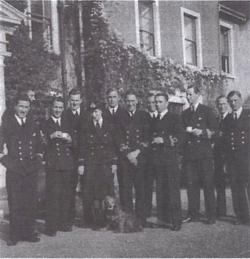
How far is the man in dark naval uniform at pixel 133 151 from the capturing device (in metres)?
6.25

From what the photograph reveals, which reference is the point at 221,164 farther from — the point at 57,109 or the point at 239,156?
the point at 57,109

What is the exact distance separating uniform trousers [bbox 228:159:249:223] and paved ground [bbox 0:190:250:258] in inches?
9.0

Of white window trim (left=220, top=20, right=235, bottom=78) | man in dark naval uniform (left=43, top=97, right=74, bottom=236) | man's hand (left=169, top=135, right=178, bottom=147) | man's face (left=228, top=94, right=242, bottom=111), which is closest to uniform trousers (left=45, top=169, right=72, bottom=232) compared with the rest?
man in dark naval uniform (left=43, top=97, right=74, bottom=236)

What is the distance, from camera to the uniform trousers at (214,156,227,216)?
6633mm

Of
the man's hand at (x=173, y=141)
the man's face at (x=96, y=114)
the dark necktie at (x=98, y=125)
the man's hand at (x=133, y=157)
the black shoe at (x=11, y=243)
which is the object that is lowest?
the black shoe at (x=11, y=243)

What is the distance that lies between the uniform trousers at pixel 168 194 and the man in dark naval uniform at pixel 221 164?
30.7 inches

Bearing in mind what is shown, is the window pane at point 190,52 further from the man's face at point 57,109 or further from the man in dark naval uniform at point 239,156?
the man's face at point 57,109

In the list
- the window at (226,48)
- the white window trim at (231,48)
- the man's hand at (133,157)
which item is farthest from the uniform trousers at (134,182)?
the window at (226,48)

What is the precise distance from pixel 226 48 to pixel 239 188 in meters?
11.2

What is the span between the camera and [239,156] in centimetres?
638

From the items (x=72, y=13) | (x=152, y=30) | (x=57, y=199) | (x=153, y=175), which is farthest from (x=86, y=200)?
(x=152, y=30)

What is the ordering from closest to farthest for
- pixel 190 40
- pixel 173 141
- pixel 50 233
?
pixel 50 233 → pixel 173 141 → pixel 190 40

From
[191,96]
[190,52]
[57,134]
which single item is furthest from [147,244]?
[190,52]

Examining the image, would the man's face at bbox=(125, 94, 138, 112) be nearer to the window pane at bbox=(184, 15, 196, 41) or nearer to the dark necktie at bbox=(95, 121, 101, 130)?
the dark necktie at bbox=(95, 121, 101, 130)
